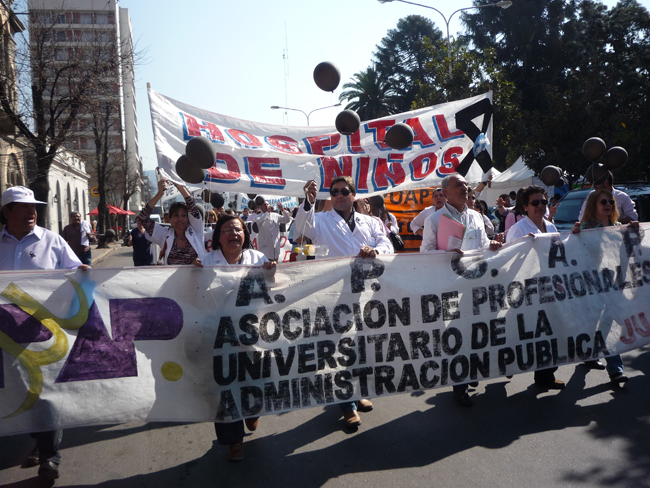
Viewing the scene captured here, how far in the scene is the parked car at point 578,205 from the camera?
405 inches

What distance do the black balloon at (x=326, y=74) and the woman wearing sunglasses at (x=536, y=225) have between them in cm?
238

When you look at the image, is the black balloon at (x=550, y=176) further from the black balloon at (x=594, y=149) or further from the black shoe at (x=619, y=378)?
the black shoe at (x=619, y=378)

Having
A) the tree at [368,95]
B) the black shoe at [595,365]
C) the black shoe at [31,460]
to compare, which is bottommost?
the black shoe at [31,460]

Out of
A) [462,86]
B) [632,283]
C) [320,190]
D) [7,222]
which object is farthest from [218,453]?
[462,86]

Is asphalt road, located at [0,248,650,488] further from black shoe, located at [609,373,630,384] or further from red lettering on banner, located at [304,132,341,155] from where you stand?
red lettering on banner, located at [304,132,341,155]

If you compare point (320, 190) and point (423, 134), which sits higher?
point (423, 134)

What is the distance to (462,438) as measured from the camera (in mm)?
3961

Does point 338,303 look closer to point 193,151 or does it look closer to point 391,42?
point 193,151

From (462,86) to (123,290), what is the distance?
20.4 metres

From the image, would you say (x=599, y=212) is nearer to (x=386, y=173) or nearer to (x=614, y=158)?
(x=614, y=158)

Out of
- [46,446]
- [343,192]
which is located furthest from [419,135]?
[46,446]

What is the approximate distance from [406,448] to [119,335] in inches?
81.8

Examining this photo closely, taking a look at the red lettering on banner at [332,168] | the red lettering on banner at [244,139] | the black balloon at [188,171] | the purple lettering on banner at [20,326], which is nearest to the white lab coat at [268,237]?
the red lettering on banner at [332,168]

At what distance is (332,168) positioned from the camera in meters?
6.07
